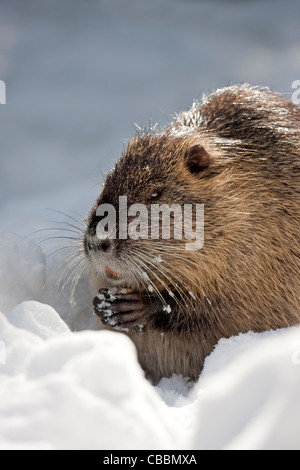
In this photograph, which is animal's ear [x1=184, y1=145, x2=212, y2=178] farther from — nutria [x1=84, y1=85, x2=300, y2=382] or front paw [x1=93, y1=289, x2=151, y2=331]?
front paw [x1=93, y1=289, x2=151, y2=331]

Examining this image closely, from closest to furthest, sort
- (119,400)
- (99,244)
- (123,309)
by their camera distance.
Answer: (119,400), (99,244), (123,309)

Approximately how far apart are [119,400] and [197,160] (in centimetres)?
124

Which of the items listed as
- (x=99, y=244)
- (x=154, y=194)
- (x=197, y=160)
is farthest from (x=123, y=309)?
(x=197, y=160)

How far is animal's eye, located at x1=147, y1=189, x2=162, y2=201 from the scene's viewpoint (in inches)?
83.9

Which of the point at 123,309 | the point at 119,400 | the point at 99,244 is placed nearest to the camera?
the point at 119,400

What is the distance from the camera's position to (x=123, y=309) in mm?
2176

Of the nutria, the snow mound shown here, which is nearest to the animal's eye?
the nutria

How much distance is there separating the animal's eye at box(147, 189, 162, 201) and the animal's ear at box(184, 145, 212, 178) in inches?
6.9

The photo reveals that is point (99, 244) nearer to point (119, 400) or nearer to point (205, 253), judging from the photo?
point (205, 253)

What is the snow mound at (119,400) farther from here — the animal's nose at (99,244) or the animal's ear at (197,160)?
the animal's ear at (197,160)

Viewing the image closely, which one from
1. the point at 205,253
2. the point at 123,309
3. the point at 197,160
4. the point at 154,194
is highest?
the point at 197,160

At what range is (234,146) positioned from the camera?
232cm

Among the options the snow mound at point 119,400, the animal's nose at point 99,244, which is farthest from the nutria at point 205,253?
the snow mound at point 119,400

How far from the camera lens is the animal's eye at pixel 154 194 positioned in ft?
6.99
